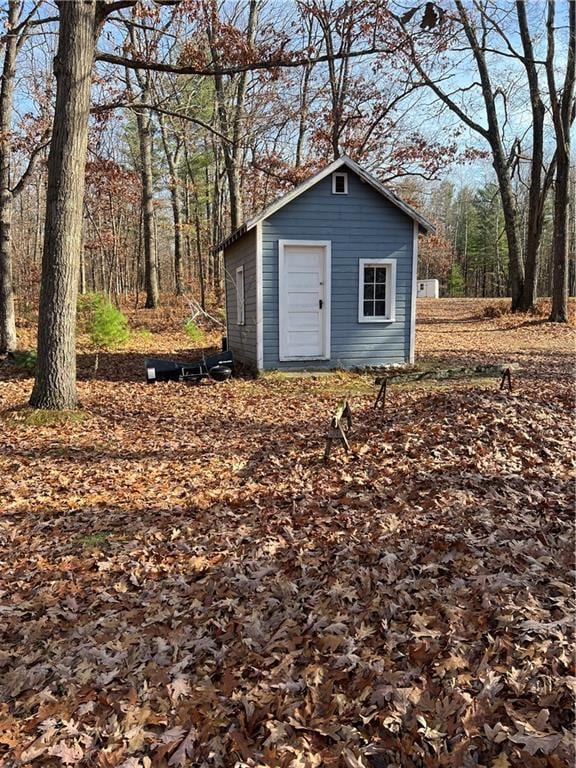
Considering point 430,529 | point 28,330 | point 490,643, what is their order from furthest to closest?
point 28,330, point 430,529, point 490,643

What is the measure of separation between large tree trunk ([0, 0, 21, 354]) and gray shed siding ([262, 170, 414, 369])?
5715 millimetres

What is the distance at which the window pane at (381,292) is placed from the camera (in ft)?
36.7

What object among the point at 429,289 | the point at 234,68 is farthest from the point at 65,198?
the point at 429,289

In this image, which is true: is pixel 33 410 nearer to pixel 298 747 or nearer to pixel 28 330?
pixel 298 747

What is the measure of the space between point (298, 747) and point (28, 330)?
56.2 feet

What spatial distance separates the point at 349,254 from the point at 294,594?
8621 mm

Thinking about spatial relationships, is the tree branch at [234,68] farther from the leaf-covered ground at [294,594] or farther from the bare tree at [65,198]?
the leaf-covered ground at [294,594]

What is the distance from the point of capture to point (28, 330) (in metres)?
16.7

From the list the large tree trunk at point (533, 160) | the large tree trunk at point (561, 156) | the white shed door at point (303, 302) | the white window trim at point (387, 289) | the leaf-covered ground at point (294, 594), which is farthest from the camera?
the large tree trunk at point (533, 160)

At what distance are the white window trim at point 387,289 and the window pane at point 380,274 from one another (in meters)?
0.09

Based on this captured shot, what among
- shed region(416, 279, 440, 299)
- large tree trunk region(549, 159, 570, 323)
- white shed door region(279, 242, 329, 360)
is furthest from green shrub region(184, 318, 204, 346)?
shed region(416, 279, 440, 299)

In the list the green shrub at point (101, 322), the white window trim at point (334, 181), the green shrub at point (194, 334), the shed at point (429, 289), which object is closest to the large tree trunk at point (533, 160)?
the white window trim at point (334, 181)

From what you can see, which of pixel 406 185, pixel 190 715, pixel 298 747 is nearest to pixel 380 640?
pixel 298 747

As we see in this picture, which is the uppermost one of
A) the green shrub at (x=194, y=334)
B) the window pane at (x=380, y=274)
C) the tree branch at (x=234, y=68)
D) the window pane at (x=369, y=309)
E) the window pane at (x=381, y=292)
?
the tree branch at (x=234, y=68)
